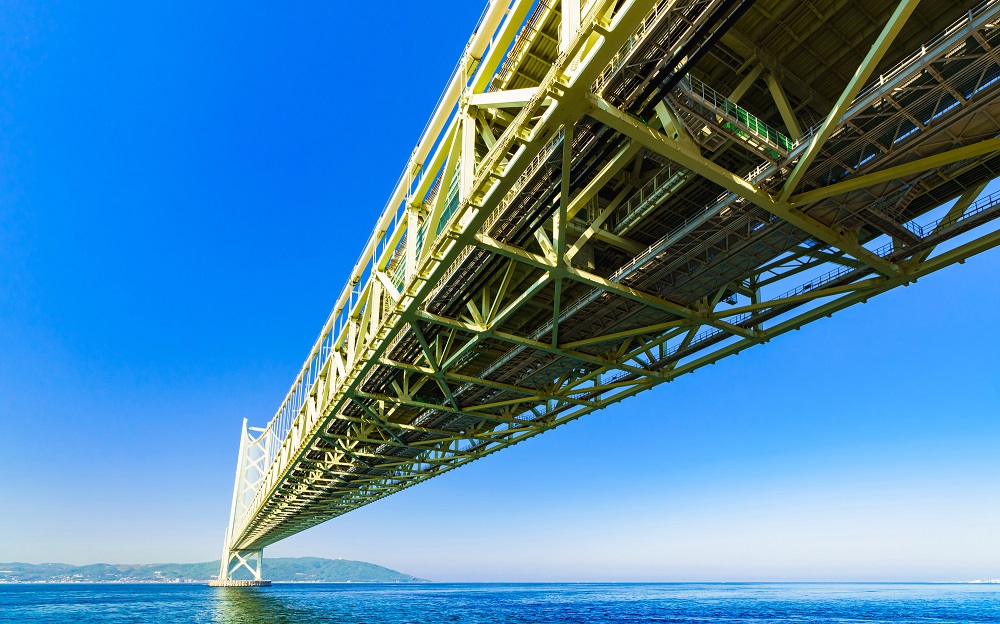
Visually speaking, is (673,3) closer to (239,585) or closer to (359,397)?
(359,397)

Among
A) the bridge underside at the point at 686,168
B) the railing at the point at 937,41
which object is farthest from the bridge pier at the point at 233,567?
the railing at the point at 937,41

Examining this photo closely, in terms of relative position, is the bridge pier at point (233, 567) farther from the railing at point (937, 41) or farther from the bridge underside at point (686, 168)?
the railing at point (937, 41)

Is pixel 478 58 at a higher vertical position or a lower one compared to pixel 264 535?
higher

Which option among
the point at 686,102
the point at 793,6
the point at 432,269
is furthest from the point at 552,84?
the point at 432,269

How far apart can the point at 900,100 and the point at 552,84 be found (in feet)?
21.6

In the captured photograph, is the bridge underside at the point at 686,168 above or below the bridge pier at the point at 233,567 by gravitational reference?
above

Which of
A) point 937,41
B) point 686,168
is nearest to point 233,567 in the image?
point 686,168

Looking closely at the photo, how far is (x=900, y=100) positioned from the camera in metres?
10.3

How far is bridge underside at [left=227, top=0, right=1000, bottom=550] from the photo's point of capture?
9930 mm

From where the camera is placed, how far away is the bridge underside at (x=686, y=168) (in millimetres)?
9930

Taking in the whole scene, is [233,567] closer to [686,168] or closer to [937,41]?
[686,168]

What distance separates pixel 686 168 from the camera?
1254 cm

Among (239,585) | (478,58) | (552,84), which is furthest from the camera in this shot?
(239,585)

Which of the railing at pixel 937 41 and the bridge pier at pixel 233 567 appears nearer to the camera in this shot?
the railing at pixel 937 41
